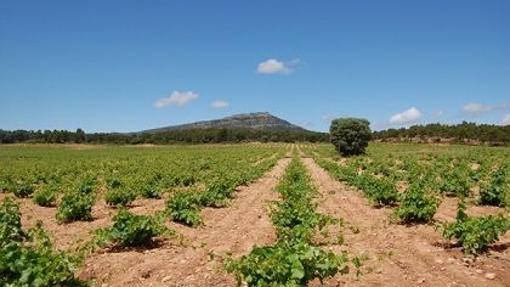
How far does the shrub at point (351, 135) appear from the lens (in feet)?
208

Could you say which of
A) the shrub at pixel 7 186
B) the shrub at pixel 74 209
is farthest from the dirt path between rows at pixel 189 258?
the shrub at pixel 7 186

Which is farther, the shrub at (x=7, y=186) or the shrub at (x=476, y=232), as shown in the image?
the shrub at (x=7, y=186)

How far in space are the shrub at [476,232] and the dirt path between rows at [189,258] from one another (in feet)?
13.5

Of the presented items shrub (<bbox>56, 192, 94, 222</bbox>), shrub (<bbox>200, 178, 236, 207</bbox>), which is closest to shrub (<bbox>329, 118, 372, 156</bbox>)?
shrub (<bbox>200, 178, 236, 207</bbox>)

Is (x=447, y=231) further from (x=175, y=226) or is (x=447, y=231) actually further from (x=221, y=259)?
(x=175, y=226)

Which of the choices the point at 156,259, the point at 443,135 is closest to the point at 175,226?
the point at 156,259

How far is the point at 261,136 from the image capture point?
188625 millimetres

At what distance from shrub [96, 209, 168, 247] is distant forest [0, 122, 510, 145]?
114500 millimetres

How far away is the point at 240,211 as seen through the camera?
1759cm

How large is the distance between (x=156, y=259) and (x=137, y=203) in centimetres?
1012

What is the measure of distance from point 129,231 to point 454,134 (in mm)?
127463

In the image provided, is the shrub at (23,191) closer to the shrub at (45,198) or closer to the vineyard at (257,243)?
the shrub at (45,198)

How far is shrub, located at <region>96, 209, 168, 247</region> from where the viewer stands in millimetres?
11131

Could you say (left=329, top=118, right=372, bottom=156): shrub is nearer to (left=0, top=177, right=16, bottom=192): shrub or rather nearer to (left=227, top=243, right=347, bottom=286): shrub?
(left=0, top=177, right=16, bottom=192): shrub
